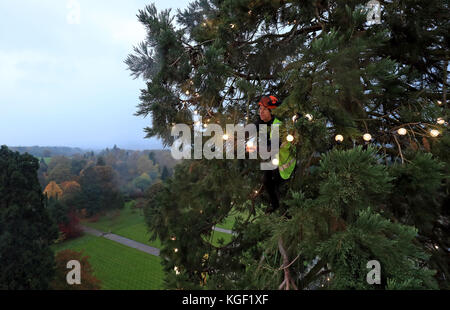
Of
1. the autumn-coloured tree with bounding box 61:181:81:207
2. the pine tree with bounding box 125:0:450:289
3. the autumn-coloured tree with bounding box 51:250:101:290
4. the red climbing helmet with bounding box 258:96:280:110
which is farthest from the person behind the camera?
the autumn-coloured tree with bounding box 61:181:81:207

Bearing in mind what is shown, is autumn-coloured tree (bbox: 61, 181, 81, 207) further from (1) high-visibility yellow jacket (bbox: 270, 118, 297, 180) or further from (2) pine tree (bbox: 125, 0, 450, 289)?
(1) high-visibility yellow jacket (bbox: 270, 118, 297, 180)

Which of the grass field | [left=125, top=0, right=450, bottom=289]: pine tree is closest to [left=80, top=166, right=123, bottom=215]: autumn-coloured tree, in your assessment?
the grass field

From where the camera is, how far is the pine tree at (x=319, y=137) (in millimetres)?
1138

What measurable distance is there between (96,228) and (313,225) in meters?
26.3

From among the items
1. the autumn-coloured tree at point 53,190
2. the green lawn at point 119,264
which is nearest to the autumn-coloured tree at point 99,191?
the autumn-coloured tree at point 53,190

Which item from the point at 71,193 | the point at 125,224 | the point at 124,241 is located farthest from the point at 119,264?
the point at 71,193

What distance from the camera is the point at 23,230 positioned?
32.6 ft

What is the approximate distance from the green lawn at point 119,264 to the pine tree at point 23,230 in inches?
124

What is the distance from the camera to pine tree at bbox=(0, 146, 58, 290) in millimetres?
9289

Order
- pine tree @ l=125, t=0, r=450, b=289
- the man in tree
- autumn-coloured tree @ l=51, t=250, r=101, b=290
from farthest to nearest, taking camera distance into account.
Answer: autumn-coloured tree @ l=51, t=250, r=101, b=290 → the man in tree → pine tree @ l=125, t=0, r=450, b=289

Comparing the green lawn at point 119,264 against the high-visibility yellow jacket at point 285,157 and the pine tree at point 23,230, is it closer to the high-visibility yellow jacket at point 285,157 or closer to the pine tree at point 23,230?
the pine tree at point 23,230

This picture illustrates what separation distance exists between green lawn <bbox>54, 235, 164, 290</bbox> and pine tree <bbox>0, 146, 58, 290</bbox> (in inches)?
124

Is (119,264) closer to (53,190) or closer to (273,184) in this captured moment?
(53,190)

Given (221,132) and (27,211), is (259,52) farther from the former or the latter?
(27,211)
